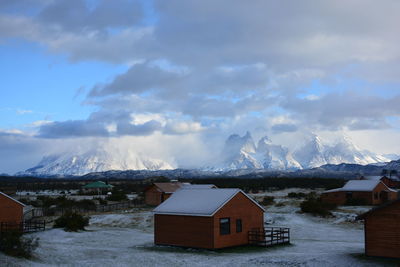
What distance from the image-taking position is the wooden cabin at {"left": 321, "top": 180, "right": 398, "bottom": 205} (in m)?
64.9

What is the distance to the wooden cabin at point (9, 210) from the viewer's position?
40469 mm

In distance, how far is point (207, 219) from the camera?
103ft

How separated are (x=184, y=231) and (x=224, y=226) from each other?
Result: 2.85 metres

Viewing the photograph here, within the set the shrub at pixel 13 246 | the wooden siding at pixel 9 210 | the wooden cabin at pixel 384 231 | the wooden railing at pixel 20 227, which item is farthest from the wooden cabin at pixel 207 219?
Answer: the wooden siding at pixel 9 210

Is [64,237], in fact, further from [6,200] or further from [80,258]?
[80,258]

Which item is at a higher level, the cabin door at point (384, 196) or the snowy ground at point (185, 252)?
the cabin door at point (384, 196)

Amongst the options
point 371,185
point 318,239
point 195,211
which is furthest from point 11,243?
point 371,185

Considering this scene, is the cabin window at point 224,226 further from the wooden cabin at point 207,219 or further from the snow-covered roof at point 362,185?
the snow-covered roof at point 362,185

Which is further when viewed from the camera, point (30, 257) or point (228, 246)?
point (228, 246)

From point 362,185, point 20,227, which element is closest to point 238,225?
point 20,227

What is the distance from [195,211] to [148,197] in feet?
128

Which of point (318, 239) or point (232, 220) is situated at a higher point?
point (232, 220)

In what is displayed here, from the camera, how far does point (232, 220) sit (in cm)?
3294

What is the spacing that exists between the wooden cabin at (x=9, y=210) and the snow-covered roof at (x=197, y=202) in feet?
48.8
